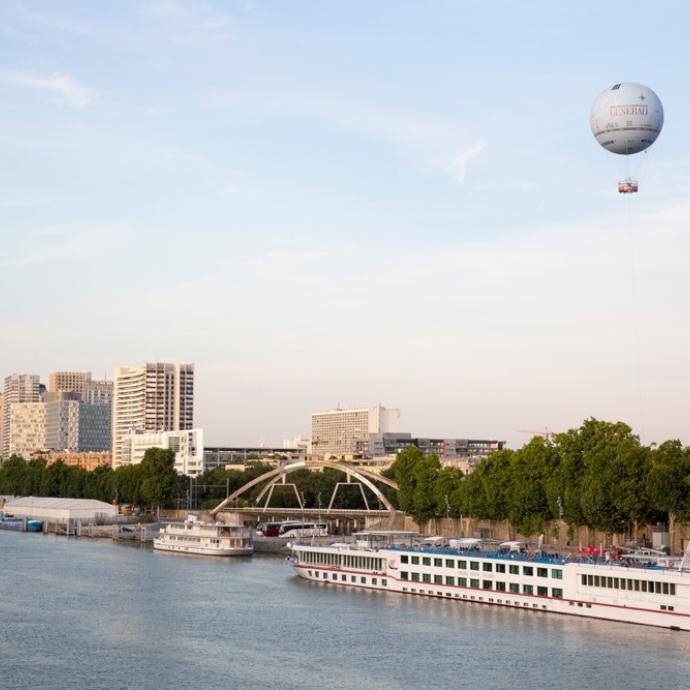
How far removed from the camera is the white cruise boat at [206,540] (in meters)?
111

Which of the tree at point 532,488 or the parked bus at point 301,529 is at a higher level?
the tree at point 532,488

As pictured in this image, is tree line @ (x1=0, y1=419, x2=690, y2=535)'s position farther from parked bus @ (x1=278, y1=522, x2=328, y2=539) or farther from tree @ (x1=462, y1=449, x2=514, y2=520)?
parked bus @ (x1=278, y1=522, x2=328, y2=539)

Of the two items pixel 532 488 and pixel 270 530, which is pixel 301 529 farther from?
pixel 532 488

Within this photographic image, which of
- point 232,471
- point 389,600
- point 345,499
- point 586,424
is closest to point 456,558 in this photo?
point 389,600

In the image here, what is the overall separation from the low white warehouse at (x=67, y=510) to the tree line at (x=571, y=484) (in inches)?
2098

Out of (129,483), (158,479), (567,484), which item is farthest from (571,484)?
(129,483)

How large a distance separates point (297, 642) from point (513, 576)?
16546mm

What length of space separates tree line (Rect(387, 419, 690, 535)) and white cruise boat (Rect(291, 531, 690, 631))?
7562 mm

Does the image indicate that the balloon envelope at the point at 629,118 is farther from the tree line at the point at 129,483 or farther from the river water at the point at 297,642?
the tree line at the point at 129,483

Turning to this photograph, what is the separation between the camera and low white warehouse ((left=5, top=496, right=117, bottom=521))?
15362cm

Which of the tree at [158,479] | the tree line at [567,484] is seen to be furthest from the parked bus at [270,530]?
the tree at [158,479]

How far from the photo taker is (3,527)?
531 ft

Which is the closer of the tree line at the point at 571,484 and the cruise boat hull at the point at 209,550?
the tree line at the point at 571,484

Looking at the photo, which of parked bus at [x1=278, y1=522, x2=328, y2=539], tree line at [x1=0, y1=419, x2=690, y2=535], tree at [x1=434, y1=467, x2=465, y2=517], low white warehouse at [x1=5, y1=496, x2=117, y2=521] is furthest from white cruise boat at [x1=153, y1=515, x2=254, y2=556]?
low white warehouse at [x1=5, y1=496, x2=117, y2=521]
